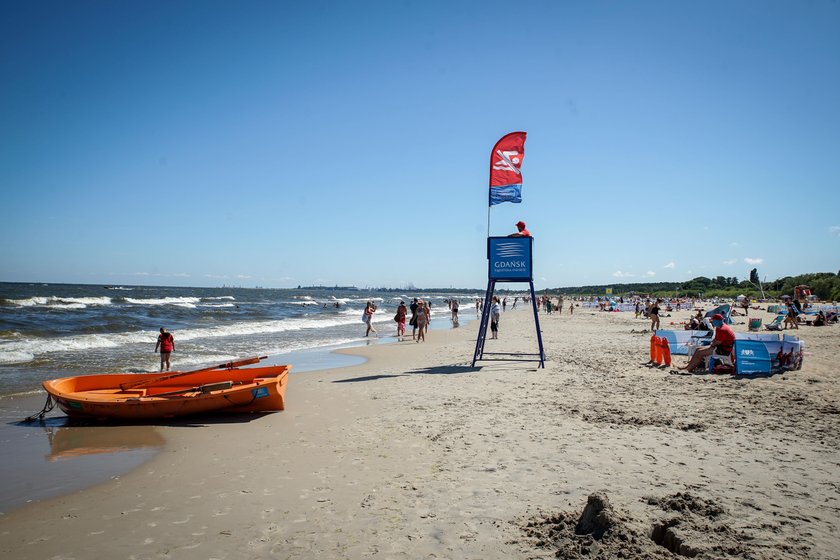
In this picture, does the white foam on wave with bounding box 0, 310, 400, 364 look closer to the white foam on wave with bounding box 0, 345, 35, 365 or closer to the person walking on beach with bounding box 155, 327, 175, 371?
the white foam on wave with bounding box 0, 345, 35, 365

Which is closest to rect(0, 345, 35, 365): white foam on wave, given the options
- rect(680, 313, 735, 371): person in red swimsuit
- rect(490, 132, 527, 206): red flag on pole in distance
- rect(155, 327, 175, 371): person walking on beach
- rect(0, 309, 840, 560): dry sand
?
rect(155, 327, 175, 371): person walking on beach

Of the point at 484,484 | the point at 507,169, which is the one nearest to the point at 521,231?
the point at 507,169

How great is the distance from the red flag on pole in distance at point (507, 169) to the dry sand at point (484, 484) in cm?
516

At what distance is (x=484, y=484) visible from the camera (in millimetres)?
4848

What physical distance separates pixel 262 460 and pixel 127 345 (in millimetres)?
16365

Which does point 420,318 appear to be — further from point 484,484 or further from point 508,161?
point 484,484

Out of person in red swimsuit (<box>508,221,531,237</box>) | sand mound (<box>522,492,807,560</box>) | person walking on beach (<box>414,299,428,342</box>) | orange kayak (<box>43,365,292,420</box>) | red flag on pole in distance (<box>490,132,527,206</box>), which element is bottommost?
orange kayak (<box>43,365,292,420</box>)

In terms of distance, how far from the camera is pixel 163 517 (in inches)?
177

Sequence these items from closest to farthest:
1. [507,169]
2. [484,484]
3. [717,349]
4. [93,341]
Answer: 1. [484,484]
2. [717,349]
3. [507,169]
4. [93,341]

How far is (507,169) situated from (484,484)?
8758 mm

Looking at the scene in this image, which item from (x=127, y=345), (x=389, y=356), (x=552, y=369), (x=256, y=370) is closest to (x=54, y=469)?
(x=256, y=370)

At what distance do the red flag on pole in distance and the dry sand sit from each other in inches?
203

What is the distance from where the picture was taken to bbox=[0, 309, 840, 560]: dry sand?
371cm

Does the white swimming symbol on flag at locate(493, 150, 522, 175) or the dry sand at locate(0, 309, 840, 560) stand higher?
the white swimming symbol on flag at locate(493, 150, 522, 175)
